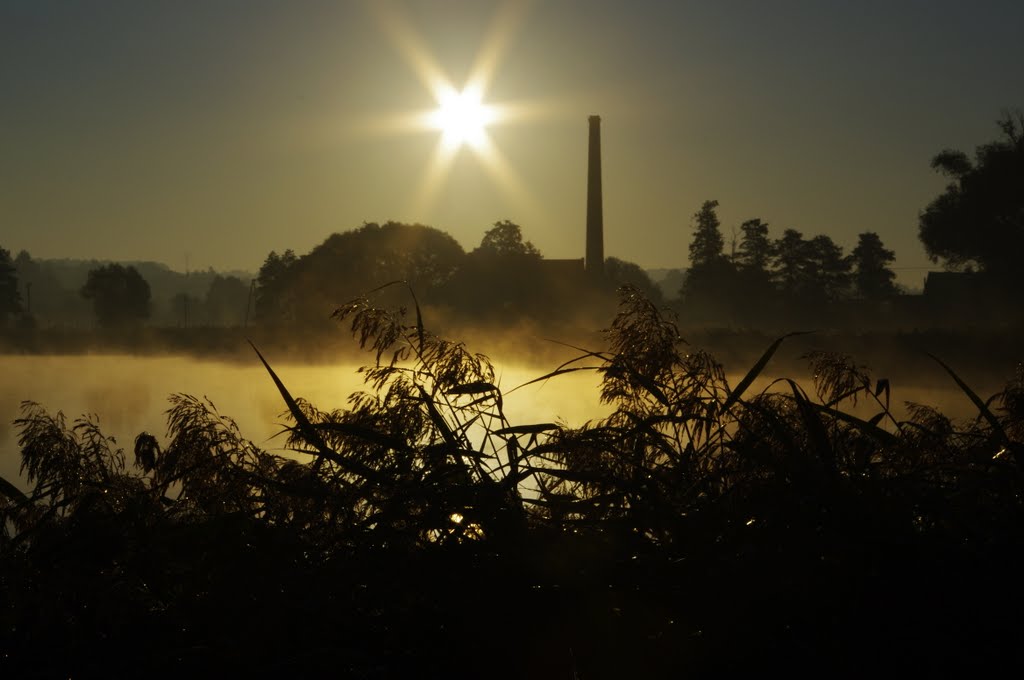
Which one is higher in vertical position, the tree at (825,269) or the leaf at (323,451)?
the tree at (825,269)

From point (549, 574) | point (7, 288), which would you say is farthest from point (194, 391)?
point (549, 574)

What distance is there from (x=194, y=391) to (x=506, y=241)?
35.4 metres

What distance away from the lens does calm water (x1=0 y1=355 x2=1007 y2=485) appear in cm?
7069

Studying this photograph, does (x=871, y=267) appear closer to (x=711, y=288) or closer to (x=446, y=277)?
(x=711, y=288)

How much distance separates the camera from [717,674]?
191 centimetres

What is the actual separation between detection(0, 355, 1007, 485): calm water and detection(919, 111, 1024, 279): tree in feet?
22.8

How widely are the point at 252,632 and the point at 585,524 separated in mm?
694

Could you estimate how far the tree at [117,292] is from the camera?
392 ft

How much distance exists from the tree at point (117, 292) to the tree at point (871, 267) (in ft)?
266

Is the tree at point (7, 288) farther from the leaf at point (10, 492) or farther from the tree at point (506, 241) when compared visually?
the leaf at point (10, 492)

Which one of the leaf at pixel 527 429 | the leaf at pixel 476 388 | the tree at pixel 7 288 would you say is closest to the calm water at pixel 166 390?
the tree at pixel 7 288

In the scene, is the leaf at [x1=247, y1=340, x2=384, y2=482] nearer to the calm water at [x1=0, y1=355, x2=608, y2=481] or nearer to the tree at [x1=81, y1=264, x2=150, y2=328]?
the calm water at [x1=0, y1=355, x2=608, y2=481]

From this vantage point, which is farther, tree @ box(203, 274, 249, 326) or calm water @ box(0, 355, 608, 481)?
tree @ box(203, 274, 249, 326)

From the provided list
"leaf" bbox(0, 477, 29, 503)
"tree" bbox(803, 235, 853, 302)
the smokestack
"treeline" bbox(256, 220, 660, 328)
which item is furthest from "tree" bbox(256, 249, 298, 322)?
"leaf" bbox(0, 477, 29, 503)
